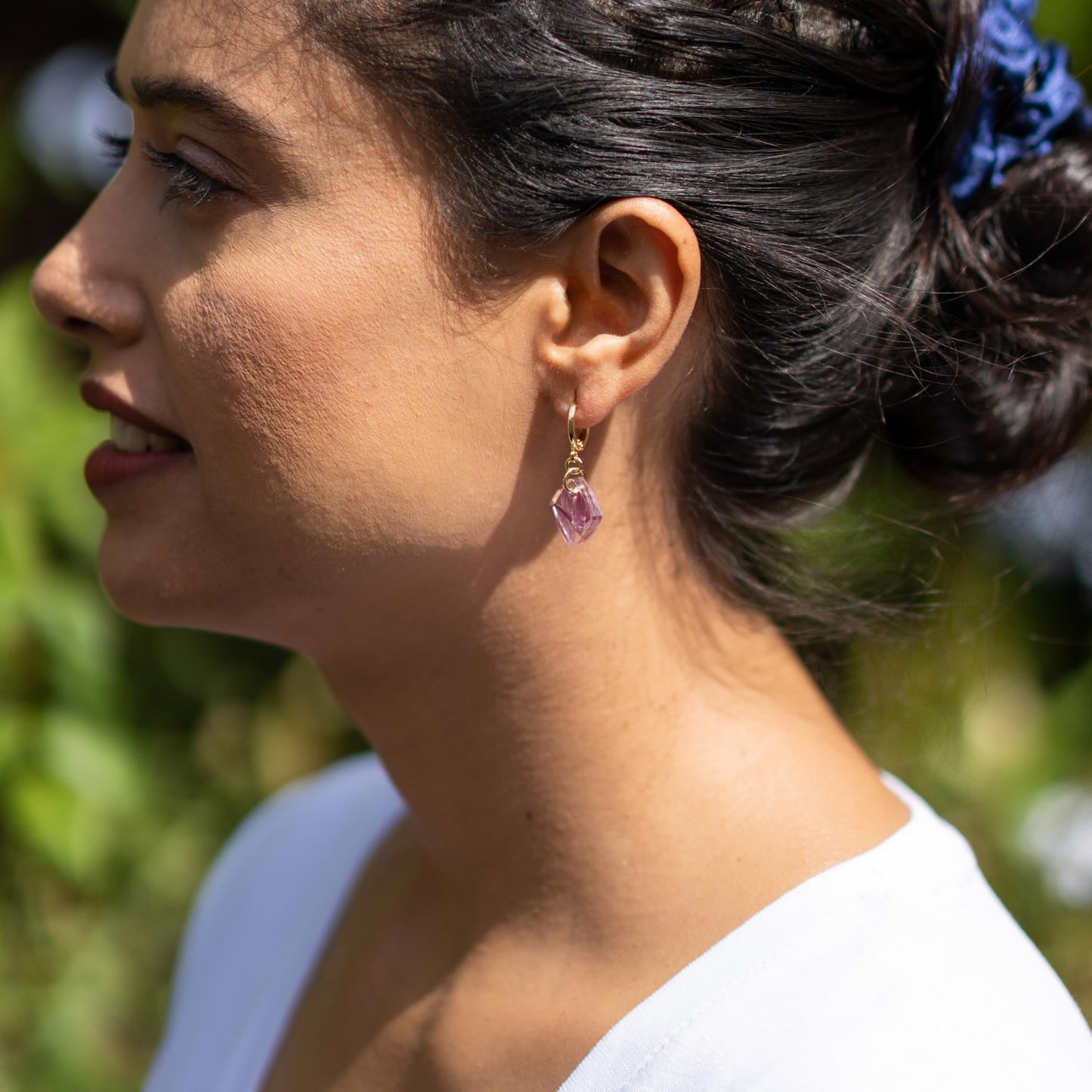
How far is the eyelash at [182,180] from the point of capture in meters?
1.22

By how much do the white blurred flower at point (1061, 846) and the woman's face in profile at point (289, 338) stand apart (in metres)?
1.92

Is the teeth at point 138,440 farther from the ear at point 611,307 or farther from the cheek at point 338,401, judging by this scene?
the ear at point 611,307

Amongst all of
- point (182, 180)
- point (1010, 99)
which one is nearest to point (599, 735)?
point (182, 180)

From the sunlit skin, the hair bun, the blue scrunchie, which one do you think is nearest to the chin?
the sunlit skin

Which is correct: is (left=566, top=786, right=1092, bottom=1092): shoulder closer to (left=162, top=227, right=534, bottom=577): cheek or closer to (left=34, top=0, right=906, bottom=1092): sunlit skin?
(left=34, top=0, right=906, bottom=1092): sunlit skin

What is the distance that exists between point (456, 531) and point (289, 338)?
277 millimetres

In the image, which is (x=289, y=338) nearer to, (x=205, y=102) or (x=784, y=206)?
(x=205, y=102)

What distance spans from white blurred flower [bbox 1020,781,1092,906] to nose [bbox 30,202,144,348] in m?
2.28

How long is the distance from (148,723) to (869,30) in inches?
106

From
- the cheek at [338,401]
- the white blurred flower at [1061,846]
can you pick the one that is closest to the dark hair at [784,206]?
the cheek at [338,401]

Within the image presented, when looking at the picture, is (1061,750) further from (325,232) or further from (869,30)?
(325,232)

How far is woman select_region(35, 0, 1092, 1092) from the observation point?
1.17 metres

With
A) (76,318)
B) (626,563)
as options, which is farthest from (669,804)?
(76,318)

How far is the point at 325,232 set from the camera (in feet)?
3.89
